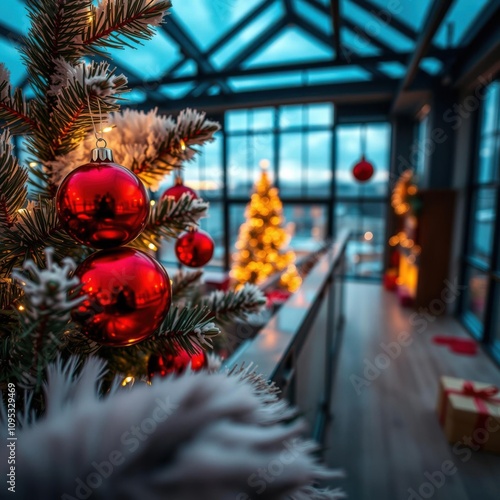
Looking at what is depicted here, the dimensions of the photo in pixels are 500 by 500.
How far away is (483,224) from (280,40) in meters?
5.20

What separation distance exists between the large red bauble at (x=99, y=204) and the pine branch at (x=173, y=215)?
6.2 inches

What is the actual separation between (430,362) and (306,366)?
2.90 m

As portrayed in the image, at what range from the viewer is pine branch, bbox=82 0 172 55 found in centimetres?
52

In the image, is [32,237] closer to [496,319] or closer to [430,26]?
[430,26]

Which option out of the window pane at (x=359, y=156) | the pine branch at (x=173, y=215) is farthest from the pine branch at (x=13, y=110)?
the window pane at (x=359, y=156)

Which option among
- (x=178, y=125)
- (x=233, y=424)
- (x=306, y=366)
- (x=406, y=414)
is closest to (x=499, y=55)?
(x=406, y=414)

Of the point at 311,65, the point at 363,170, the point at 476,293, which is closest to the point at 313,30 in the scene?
the point at 311,65

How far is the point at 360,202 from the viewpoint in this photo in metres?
8.45

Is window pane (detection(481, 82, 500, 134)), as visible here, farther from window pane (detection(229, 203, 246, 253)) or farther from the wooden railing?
window pane (detection(229, 203, 246, 253))

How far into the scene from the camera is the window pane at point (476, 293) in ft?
15.4

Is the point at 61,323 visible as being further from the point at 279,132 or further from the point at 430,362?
the point at 279,132

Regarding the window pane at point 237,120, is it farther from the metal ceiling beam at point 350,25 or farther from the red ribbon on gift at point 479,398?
the red ribbon on gift at point 479,398

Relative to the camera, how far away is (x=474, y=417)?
2.49 meters

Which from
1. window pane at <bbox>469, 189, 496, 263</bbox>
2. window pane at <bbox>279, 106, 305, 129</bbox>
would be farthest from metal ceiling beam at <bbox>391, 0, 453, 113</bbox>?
window pane at <bbox>279, 106, 305, 129</bbox>
